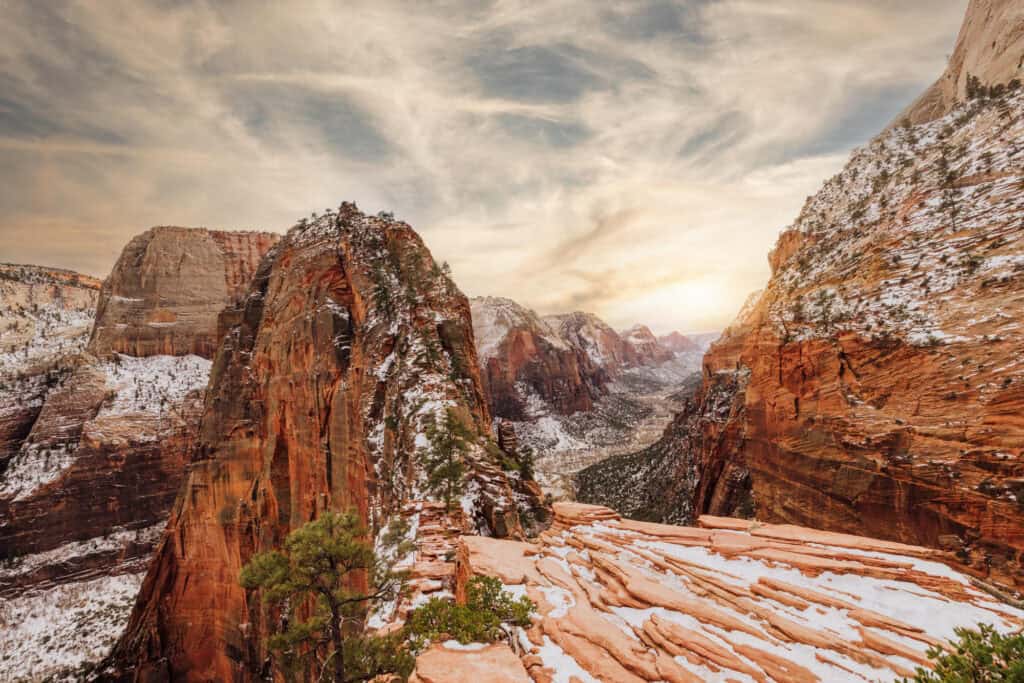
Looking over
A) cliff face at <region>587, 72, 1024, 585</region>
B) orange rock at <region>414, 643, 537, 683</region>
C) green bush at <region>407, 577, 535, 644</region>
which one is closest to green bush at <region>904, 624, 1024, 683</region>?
orange rock at <region>414, 643, 537, 683</region>

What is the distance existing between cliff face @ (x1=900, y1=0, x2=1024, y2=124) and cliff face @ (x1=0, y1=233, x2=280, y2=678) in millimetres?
67918

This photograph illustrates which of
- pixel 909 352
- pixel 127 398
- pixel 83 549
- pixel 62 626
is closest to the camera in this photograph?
pixel 909 352

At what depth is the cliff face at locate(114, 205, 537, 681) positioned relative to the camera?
17.1 m

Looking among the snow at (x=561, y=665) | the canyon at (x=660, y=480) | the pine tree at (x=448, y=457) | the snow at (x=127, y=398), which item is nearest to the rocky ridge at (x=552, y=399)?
the canyon at (x=660, y=480)

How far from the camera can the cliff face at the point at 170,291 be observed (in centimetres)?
5531

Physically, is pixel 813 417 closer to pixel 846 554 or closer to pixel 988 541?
pixel 988 541

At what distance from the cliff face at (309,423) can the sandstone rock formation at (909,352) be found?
39.2 feet

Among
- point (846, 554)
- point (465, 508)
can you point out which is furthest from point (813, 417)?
point (465, 508)

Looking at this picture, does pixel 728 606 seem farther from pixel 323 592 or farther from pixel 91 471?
pixel 91 471

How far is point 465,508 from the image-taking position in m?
12.7

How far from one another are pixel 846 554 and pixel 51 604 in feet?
197

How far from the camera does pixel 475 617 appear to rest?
594 cm

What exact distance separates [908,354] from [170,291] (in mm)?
79889

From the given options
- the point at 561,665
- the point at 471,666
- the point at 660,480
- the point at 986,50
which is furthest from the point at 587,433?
the point at 471,666
